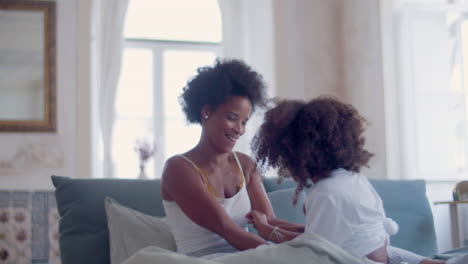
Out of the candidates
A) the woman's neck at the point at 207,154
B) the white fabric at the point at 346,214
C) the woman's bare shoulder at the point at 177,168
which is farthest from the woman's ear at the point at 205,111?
the white fabric at the point at 346,214

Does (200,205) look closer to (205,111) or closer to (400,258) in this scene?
(205,111)

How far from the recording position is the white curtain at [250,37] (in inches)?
209

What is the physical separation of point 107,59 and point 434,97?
2.84 metres

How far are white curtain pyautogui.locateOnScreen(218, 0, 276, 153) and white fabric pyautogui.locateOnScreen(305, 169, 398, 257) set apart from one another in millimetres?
3413

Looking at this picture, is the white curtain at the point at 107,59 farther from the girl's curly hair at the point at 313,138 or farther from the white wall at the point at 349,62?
the girl's curly hair at the point at 313,138

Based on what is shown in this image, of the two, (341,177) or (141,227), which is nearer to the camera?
(341,177)

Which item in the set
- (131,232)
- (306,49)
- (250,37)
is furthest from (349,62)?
(131,232)

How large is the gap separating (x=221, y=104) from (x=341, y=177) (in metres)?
0.62

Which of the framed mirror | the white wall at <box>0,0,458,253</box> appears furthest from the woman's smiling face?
the framed mirror

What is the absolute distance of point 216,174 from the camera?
2.21 meters

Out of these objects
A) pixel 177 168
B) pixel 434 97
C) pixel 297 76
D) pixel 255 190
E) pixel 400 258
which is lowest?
pixel 400 258

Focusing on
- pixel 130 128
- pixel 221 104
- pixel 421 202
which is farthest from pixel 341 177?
pixel 130 128

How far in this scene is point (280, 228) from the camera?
211 centimetres

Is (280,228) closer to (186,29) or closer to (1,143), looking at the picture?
(1,143)
